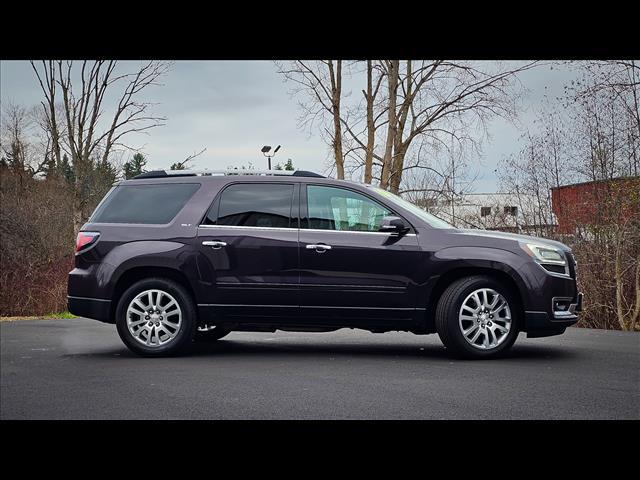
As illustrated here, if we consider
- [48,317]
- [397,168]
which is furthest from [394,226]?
[397,168]

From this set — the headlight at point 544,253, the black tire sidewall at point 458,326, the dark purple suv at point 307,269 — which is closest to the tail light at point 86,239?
the dark purple suv at point 307,269

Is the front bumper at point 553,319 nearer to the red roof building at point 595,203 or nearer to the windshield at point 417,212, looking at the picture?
the windshield at point 417,212

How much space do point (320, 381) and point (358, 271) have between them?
5.40 feet

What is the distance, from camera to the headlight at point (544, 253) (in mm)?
7938

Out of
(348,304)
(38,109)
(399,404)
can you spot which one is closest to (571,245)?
→ (348,304)

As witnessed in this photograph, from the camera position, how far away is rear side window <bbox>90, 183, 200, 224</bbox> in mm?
8445

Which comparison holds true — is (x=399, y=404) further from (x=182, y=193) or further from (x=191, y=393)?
(x=182, y=193)

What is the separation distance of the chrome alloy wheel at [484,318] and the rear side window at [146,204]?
3302mm

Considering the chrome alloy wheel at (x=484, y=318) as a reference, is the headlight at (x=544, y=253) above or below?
above

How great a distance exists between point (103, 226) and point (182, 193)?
959 mm

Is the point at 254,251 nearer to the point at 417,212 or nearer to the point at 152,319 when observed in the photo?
the point at 152,319

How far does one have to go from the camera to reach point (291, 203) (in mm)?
8281

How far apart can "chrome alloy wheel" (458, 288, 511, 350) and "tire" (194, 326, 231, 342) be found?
10.6ft

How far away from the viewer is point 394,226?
26.2 feet
